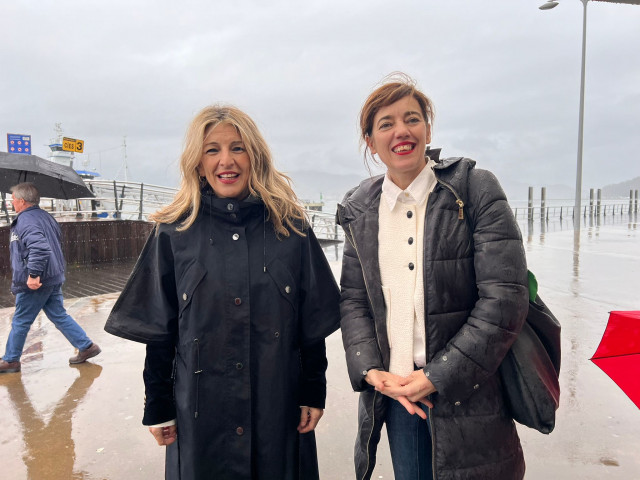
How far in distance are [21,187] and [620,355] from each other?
16.0 ft

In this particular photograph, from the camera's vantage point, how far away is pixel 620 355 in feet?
4.33

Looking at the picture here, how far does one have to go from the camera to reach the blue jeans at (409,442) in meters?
1.71

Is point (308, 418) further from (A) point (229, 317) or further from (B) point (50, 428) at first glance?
(B) point (50, 428)

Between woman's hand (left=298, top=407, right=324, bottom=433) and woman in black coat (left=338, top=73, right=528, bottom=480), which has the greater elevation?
woman in black coat (left=338, top=73, right=528, bottom=480)

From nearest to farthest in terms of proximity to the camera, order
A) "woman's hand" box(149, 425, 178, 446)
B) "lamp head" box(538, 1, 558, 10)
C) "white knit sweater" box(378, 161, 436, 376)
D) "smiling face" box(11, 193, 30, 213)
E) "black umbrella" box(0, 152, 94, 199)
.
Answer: "white knit sweater" box(378, 161, 436, 376) < "woman's hand" box(149, 425, 178, 446) < "smiling face" box(11, 193, 30, 213) < "black umbrella" box(0, 152, 94, 199) < "lamp head" box(538, 1, 558, 10)

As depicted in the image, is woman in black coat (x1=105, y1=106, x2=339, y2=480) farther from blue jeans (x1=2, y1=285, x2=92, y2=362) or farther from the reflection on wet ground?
blue jeans (x1=2, y1=285, x2=92, y2=362)

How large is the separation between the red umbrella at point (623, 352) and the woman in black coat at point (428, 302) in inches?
10.5

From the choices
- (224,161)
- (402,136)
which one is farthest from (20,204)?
(402,136)

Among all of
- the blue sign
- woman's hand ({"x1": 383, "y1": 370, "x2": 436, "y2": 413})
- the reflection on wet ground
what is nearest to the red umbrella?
woman's hand ({"x1": 383, "y1": 370, "x2": 436, "y2": 413})

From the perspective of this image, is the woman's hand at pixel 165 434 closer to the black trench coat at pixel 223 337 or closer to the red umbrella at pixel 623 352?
the black trench coat at pixel 223 337

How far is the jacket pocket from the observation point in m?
1.73

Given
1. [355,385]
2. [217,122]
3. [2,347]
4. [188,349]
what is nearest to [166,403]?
[188,349]

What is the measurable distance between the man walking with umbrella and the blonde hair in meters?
3.06

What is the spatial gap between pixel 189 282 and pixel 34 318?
135 inches
